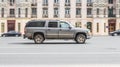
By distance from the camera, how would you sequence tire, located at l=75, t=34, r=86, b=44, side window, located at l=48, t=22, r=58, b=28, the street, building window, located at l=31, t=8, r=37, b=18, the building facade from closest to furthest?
the street
tire, located at l=75, t=34, r=86, b=44
side window, located at l=48, t=22, r=58, b=28
the building facade
building window, located at l=31, t=8, r=37, b=18

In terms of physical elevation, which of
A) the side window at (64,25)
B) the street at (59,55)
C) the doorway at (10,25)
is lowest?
the street at (59,55)

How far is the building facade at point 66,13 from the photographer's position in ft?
278

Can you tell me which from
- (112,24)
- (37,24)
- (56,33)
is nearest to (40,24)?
(37,24)

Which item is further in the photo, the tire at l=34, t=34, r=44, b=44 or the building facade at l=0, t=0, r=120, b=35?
the building facade at l=0, t=0, r=120, b=35

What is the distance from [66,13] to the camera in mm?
86125

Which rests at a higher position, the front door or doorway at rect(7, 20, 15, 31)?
doorway at rect(7, 20, 15, 31)

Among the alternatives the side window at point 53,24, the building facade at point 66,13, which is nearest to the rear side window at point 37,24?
the side window at point 53,24

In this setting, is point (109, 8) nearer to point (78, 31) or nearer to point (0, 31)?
point (0, 31)

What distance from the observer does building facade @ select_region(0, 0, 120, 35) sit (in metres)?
84.9

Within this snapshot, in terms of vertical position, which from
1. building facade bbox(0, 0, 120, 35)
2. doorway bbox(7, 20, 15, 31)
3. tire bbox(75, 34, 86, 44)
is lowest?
tire bbox(75, 34, 86, 44)

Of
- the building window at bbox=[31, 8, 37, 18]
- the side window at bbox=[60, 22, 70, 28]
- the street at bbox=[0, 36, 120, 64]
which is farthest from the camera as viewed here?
the building window at bbox=[31, 8, 37, 18]

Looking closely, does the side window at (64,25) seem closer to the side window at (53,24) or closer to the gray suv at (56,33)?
the gray suv at (56,33)

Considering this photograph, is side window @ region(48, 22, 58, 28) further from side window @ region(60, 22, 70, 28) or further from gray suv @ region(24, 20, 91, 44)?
side window @ region(60, 22, 70, 28)

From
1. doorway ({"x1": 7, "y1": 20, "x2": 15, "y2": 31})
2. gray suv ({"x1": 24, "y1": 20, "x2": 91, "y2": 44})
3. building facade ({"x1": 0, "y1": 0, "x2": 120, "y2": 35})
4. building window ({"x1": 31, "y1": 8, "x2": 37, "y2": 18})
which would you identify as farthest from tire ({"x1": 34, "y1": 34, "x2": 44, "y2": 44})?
building window ({"x1": 31, "y1": 8, "x2": 37, "y2": 18})
